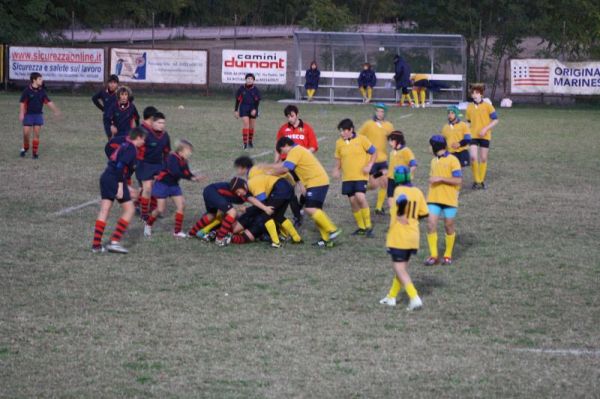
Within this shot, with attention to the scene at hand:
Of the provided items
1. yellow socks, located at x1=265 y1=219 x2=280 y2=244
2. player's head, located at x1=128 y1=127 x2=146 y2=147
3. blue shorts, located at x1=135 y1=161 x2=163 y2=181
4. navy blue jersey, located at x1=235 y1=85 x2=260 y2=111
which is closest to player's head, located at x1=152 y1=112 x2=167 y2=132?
blue shorts, located at x1=135 y1=161 x2=163 y2=181

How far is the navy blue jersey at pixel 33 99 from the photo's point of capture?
22312 mm

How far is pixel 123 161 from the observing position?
13.1 meters

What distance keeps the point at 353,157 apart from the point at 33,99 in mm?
10201

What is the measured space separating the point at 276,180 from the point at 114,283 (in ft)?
10.7

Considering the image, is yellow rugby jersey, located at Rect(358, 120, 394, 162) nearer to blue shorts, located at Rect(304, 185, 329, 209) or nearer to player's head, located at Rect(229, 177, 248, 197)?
blue shorts, located at Rect(304, 185, 329, 209)

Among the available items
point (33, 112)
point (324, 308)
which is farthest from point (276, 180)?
point (33, 112)

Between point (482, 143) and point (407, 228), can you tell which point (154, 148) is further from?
point (482, 143)

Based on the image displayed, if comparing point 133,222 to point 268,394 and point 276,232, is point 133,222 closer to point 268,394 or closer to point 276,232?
point 276,232

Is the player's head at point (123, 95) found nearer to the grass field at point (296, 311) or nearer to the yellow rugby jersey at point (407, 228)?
the grass field at point (296, 311)

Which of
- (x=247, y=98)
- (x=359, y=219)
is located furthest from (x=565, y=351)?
(x=247, y=98)

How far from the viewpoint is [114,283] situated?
1177cm

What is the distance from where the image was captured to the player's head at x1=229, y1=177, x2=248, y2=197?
13773 millimetres

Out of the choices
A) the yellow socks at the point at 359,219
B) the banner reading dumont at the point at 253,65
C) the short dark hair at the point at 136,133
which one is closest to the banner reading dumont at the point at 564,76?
the banner reading dumont at the point at 253,65

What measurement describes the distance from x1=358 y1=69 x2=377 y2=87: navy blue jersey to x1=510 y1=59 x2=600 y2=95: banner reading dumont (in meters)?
7.00
